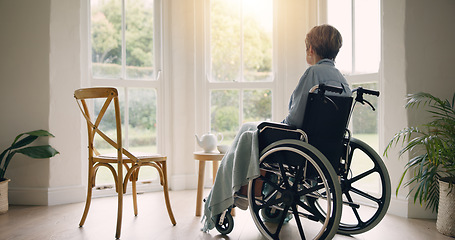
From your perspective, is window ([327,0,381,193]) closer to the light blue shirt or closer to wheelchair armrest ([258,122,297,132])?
the light blue shirt

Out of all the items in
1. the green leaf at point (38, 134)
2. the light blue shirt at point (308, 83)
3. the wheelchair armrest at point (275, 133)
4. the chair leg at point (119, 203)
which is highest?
the light blue shirt at point (308, 83)

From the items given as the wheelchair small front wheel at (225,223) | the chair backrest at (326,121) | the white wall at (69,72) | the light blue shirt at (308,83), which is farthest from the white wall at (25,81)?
the chair backrest at (326,121)

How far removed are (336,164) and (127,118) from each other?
6.88 ft

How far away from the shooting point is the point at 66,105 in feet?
10.4

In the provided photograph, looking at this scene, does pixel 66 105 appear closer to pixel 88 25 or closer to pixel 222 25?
pixel 88 25

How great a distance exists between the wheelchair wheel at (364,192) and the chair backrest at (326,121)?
0.70 feet

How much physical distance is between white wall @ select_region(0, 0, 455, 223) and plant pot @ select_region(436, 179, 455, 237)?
34 centimetres

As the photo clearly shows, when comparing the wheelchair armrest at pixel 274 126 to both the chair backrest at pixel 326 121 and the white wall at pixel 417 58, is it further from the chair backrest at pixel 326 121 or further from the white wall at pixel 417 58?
the white wall at pixel 417 58

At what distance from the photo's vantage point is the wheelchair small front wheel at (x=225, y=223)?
223 centimetres

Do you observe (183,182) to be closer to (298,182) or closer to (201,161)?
(201,161)

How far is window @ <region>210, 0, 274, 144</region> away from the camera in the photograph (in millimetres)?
3711

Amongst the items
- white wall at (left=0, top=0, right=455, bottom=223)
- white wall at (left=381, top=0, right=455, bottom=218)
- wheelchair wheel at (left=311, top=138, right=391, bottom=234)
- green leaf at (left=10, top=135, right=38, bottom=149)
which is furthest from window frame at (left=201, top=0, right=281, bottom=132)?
green leaf at (left=10, top=135, right=38, bottom=149)

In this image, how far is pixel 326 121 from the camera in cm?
187

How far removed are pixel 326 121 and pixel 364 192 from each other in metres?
0.80
